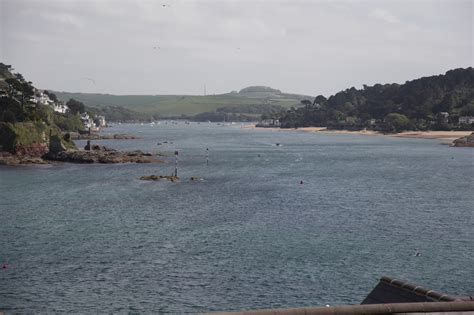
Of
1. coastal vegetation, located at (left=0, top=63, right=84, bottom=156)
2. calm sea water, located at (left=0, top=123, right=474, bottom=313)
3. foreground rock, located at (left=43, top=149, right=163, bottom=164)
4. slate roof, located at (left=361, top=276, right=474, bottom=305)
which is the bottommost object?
calm sea water, located at (left=0, top=123, right=474, bottom=313)

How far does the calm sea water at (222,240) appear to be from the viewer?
36.1 m

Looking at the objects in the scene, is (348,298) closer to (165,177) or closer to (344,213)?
(344,213)

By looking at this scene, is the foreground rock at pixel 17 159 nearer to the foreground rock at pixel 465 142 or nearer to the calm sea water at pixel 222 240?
the calm sea water at pixel 222 240

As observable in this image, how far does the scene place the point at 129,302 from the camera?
34.3 meters

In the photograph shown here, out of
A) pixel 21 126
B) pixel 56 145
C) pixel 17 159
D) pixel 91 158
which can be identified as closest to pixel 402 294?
pixel 17 159

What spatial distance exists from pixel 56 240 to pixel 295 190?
41.5 m

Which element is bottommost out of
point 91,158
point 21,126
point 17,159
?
point 91,158

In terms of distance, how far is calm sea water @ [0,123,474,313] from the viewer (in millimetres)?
36094

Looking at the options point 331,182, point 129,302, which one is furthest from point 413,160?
point 129,302

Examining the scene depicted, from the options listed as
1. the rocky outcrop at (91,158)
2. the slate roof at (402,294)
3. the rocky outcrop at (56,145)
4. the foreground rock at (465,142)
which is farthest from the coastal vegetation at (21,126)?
the foreground rock at (465,142)

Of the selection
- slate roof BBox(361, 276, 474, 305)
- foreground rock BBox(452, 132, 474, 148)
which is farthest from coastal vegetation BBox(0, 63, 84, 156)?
foreground rock BBox(452, 132, 474, 148)

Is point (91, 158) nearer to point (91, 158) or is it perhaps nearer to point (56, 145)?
point (91, 158)

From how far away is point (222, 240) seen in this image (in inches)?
1982

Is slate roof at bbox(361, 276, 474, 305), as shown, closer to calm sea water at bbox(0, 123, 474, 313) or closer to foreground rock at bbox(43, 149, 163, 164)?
calm sea water at bbox(0, 123, 474, 313)
